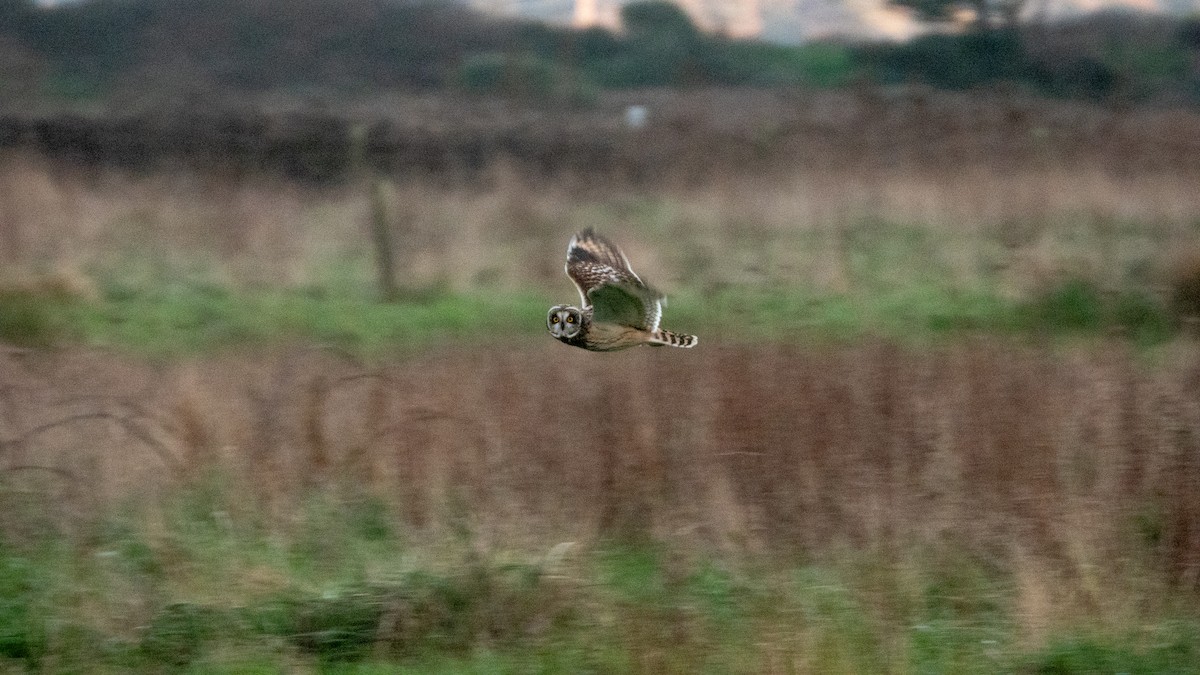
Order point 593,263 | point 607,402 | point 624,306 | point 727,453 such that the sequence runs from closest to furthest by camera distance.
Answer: point 624,306
point 593,263
point 727,453
point 607,402

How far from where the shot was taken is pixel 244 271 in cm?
1333

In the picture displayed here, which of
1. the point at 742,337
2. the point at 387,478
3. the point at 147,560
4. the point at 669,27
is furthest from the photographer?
the point at 669,27

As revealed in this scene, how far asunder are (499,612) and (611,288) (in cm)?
145

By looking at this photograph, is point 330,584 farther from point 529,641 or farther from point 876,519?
point 876,519

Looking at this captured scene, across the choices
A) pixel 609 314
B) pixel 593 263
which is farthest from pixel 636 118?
pixel 609 314

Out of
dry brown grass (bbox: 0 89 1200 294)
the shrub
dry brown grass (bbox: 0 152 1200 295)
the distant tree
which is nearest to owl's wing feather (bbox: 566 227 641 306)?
dry brown grass (bbox: 0 89 1200 294)

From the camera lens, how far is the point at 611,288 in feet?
15.7

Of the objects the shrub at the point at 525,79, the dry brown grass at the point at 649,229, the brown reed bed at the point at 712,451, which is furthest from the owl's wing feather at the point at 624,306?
the shrub at the point at 525,79

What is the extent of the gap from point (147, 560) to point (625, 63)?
85.0ft

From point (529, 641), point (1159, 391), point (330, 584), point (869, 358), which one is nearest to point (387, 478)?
point (330, 584)

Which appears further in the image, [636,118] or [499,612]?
[636,118]

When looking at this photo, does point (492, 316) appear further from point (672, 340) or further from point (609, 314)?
point (672, 340)

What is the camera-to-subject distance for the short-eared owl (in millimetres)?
4777

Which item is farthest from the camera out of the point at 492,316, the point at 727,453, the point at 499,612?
the point at 492,316
